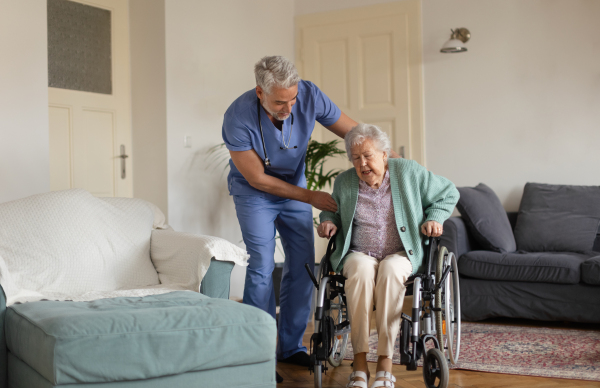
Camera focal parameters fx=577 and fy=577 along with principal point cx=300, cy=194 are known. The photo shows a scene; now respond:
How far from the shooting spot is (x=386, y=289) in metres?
2.18

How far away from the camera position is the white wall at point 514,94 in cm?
405

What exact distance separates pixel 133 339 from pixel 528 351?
199cm

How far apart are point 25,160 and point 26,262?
Answer: 1.02 meters

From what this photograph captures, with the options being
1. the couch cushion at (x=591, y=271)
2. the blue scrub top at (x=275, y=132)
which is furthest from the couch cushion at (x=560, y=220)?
the blue scrub top at (x=275, y=132)

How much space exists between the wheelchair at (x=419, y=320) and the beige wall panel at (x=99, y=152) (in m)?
2.07

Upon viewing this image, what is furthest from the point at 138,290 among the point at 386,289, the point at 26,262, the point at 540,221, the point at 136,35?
the point at 540,221

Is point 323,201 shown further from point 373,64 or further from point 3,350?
point 373,64

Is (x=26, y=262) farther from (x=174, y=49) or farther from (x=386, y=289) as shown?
(x=174, y=49)

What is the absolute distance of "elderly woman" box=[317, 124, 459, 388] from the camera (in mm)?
2191

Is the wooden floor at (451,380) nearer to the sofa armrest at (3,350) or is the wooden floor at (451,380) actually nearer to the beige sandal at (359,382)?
the beige sandal at (359,382)

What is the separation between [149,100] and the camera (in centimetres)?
391

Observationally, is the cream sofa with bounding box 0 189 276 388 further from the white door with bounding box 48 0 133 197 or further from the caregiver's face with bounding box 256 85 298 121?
the white door with bounding box 48 0 133 197

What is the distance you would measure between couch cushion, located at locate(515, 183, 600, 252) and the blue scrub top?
187 cm

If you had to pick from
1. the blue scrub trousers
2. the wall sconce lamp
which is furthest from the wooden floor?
the wall sconce lamp
